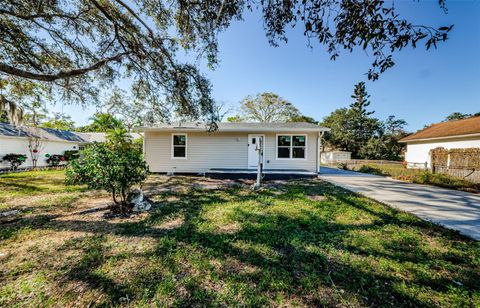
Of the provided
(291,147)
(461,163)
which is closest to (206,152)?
(291,147)

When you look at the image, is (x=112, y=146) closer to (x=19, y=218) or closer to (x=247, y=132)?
(x=19, y=218)

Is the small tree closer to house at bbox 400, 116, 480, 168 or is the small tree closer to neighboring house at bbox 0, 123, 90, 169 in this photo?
neighboring house at bbox 0, 123, 90, 169

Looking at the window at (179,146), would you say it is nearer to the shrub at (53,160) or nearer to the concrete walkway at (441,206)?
the concrete walkway at (441,206)

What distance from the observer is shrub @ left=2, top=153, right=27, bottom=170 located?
12852 millimetres

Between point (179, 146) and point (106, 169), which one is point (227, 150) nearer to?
point (179, 146)

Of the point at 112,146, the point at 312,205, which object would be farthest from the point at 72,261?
the point at 312,205

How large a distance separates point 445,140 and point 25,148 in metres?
31.1

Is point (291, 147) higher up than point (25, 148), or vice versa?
point (291, 147)

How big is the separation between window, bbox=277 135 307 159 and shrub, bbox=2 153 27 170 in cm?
1799

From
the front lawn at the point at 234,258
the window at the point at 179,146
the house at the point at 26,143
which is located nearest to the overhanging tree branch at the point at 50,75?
the front lawn at the point at 234,258

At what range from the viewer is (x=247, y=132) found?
1047cm

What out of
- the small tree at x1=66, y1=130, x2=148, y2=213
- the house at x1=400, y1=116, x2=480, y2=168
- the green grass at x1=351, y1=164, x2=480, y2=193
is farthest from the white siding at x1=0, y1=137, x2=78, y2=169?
the house at x1=400, y1=116, x2=480, y2=168

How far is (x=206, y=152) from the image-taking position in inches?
419

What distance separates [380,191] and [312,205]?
3.75 meters
